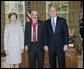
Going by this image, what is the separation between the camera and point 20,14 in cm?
878

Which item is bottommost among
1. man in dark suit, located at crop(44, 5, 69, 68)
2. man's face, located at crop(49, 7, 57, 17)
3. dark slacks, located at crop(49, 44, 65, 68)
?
dark slacks, located at crop(49, 44, 65, 68)

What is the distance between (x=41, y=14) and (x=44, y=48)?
413 cm

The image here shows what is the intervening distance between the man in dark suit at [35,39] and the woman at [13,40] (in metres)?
0.11

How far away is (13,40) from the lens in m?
4.60

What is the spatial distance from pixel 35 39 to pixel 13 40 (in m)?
0.35

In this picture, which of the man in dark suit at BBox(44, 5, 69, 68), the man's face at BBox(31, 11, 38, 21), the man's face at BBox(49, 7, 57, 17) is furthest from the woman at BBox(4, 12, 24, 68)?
the man's face at BBox(49, 7, 57, 17)

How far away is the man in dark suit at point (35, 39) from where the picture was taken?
4551mm

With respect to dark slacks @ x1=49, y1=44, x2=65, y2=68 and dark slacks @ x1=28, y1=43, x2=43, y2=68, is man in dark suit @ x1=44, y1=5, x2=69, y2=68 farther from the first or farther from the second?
dark slacks @ x1=28, y1=43, x2=43, y2=68

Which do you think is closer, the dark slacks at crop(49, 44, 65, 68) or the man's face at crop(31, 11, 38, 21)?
the man's face at crop(31, 11, 38, 21)

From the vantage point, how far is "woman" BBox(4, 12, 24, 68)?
4551mm

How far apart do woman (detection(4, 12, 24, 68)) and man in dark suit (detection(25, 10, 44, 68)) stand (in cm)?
11

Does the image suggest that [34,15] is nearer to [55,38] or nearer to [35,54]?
[55,38]

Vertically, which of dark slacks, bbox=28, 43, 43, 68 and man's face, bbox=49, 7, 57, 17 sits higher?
man's face, bbox=49, 7, 57, 17

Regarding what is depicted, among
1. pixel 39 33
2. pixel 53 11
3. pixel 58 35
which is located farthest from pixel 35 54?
pixel 53 11
